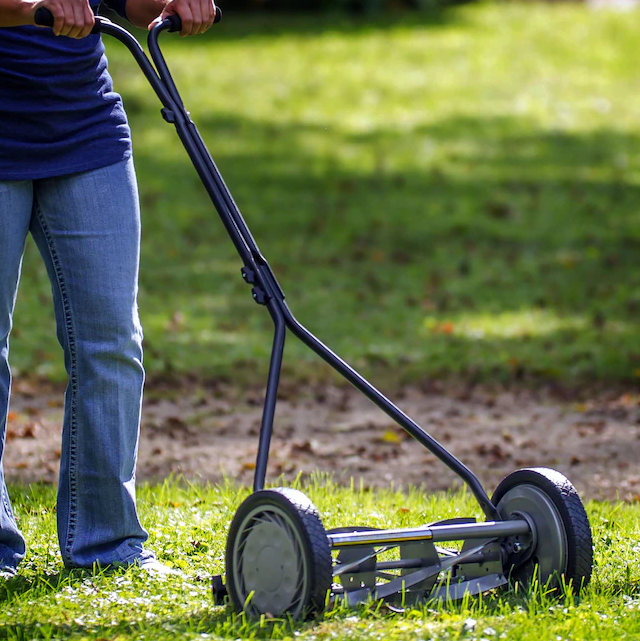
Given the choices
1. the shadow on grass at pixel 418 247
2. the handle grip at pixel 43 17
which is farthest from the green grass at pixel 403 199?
the handle grip at pixel 43 17

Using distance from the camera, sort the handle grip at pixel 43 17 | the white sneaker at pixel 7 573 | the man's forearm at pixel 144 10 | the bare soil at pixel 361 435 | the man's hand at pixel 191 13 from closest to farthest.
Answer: the handle grip at pixel 43 17 < the man's hand at pixel 191 13 < the white sneaker at pixel 7 573 < the man's forearm at pixel 144 10 < the bare soil at pixel 361 435

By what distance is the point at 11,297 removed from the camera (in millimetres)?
3205

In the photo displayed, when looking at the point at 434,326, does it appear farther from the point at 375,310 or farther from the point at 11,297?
the point at 11,297

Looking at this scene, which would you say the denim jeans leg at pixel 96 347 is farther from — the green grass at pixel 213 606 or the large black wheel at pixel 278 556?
the large black wheel at pixel 278 556

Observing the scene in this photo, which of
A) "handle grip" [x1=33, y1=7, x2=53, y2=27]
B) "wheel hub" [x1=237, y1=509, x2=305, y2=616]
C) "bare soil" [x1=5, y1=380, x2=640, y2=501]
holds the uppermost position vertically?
"handle grip" [x1=33, y1=7, x2=53, y2=27]

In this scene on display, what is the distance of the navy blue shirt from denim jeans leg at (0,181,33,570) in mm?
69

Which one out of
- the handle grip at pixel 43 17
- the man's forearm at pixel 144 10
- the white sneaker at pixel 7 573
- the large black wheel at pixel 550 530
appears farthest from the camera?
the man's forearm at pixel 144 10

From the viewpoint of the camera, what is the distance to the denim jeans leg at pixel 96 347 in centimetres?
314

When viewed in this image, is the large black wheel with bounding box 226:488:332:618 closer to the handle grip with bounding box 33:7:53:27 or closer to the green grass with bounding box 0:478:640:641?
the green grass with bounding box 0:478:640:641

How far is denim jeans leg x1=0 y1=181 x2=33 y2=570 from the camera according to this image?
10.2 ft

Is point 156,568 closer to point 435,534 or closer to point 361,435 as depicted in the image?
point 435,534

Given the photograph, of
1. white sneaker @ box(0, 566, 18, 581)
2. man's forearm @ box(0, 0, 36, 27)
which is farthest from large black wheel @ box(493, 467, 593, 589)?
man's forearm @ box(0, 0, 36, 27)

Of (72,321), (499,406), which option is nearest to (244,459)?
(499,406)

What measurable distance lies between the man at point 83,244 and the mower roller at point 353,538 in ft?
0.59
